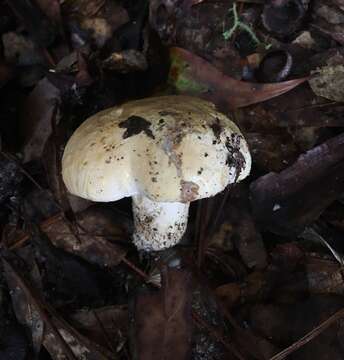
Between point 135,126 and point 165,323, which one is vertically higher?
point 135,126

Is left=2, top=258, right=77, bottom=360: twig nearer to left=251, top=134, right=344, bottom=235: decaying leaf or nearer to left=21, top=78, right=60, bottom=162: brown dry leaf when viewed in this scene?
left=21, top=78, right=60, bottom=162: brown dry leaf

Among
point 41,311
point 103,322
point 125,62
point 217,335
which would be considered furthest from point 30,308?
Result: point 125,62

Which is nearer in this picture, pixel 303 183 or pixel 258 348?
pixel 258 348

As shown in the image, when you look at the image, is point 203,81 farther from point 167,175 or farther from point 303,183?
point 167,175

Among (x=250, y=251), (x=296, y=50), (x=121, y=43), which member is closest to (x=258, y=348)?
(x=250, y=251)

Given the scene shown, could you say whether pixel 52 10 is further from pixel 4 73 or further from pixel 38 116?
pixel 38 116

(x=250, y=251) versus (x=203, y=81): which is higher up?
(x=203, y=81)
